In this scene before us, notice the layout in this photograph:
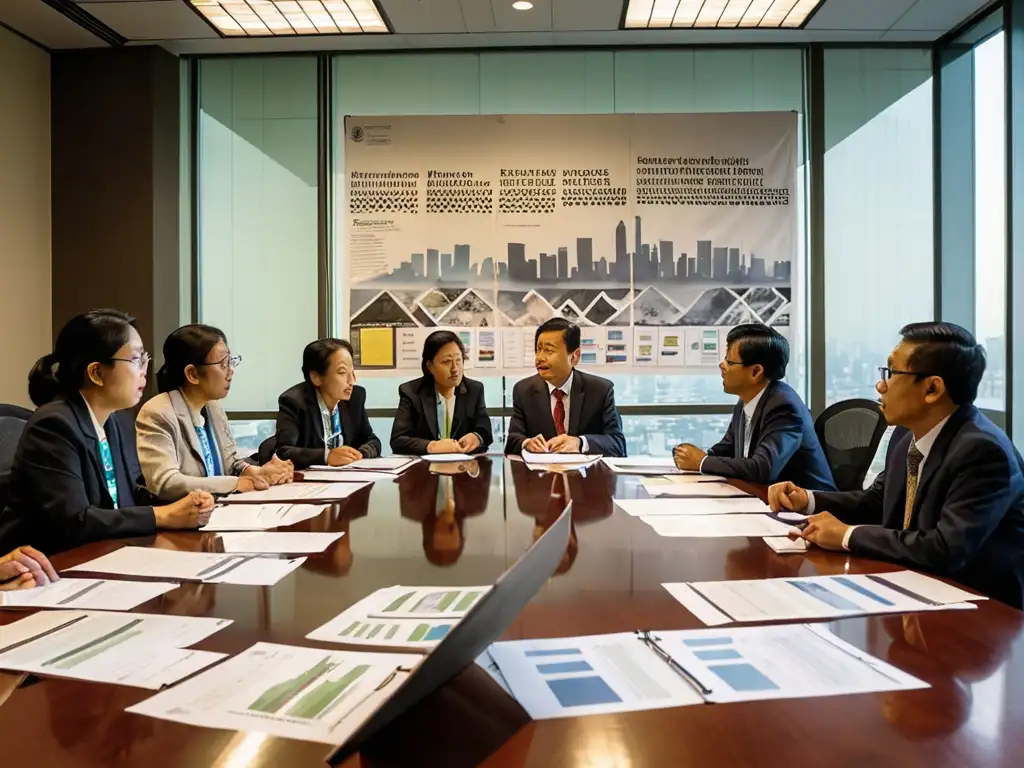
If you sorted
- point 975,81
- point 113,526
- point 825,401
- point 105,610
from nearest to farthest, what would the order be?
point 105,610 < point 113,526 < point 975,81 < point 825,401

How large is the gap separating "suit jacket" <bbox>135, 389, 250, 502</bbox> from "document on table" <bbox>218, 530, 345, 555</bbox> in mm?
677

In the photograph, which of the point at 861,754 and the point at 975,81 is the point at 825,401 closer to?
the point at 975,81

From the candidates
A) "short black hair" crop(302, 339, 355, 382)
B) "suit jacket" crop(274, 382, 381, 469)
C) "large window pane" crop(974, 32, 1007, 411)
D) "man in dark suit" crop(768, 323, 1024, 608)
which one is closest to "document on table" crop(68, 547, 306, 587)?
"man in dark suit" crop(768, 323, 1024, 608)

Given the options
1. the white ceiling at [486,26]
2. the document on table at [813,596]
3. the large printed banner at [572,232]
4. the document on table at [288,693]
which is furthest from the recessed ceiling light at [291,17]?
the document on table at [288,693]

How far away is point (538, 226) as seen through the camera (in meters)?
5.06

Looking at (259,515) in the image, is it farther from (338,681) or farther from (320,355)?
(320,355)

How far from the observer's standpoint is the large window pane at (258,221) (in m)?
5.13

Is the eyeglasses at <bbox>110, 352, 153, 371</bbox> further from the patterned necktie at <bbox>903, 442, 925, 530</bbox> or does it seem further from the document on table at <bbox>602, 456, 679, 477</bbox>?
the patterned necktie at <bbox>903, 442, 925, 530</bbox>

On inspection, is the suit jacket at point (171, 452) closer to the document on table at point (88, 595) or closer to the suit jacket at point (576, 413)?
the document on table at point (88, 595)

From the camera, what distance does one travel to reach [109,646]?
3.42ft

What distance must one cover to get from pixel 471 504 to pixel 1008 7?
447 centimetres

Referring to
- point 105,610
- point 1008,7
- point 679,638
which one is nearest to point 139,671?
point 105,610

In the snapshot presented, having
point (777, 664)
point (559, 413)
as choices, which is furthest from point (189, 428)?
point (777, 664)

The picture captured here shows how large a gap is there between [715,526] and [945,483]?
53 cm
